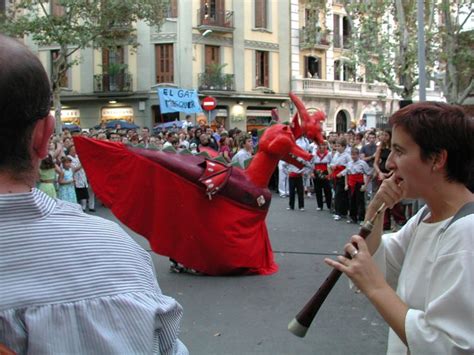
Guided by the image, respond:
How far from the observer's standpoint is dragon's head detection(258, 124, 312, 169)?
643cm

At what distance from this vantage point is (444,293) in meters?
1.42

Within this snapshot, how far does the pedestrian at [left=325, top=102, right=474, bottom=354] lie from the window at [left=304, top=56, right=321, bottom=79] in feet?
102

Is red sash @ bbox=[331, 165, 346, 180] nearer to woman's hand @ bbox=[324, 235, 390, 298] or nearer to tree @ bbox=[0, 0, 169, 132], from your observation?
woman's hand @ bbox=[324, 235, 390, 298]

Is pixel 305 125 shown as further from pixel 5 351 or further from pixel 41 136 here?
pixel 5 351

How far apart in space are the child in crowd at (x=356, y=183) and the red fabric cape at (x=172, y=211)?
463 centimetres

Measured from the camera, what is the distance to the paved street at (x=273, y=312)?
4.25 metres

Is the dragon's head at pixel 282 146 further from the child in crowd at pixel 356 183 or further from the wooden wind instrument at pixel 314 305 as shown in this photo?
the wooden wind instrument at pixel 314 305

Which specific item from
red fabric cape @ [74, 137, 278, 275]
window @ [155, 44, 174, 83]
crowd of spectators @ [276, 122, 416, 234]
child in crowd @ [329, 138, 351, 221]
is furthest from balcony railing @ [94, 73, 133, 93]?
red fabric cape @ [74, 137, 278, 275]

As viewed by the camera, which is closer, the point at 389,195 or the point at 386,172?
the point at 389,195

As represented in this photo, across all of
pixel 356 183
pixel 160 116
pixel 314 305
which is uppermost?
pixel 160 116

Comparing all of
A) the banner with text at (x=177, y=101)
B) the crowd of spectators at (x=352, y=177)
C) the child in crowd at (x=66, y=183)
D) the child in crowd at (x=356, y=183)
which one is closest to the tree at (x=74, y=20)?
the banner with text at (x=177, y=101)

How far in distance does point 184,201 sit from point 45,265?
16.6ft

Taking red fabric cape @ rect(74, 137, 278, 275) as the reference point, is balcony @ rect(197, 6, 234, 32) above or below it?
above

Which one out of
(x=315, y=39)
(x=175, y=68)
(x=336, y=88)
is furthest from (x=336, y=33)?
(x=175, y=68)
